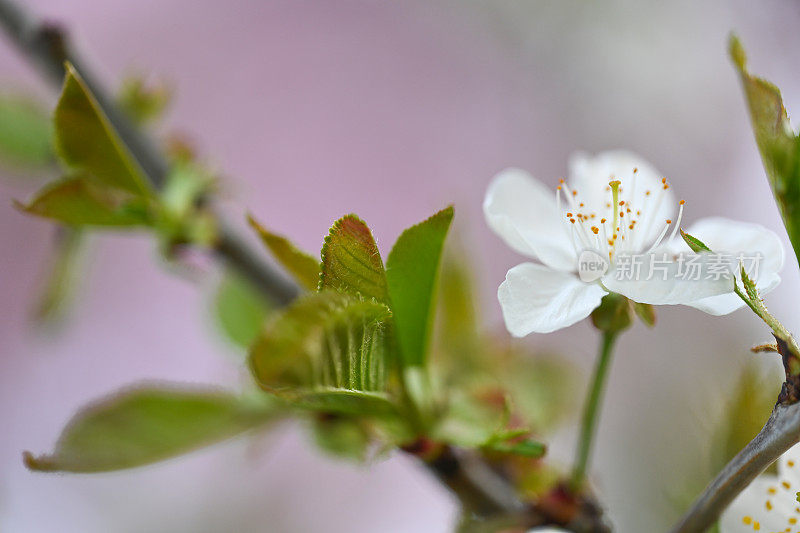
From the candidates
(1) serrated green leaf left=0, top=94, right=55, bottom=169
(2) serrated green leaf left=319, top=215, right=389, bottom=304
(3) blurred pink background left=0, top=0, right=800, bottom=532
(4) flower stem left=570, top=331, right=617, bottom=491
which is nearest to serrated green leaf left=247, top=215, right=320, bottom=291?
(2) serrated green leaf left=319, top=215, right=389, bottom=304

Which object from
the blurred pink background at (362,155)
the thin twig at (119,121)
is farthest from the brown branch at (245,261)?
the blurred pink background at (362,155)

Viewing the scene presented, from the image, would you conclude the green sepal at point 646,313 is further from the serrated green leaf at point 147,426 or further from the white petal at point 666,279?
the serrated green leaf at point 147,426

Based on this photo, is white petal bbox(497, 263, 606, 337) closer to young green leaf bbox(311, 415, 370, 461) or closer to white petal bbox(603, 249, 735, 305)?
white petal bbox(603, 249, 735, 305)

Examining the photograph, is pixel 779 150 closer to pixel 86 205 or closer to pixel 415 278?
pixel 415 278

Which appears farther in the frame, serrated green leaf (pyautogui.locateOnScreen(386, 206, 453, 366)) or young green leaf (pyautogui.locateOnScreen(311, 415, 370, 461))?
young green leaf (pyautogui.locateOnScreen(311, 415, 370, 461))

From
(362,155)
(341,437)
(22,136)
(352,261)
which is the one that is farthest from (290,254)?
(362,155)

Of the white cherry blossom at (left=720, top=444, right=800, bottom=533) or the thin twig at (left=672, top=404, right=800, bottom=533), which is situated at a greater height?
the thin twig at (left=672, top=404, right=800, bottom=533)

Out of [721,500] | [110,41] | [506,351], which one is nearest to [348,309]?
[721,500]
